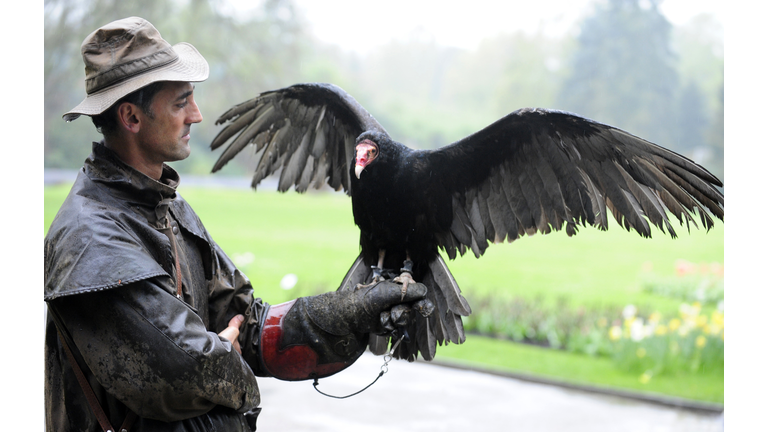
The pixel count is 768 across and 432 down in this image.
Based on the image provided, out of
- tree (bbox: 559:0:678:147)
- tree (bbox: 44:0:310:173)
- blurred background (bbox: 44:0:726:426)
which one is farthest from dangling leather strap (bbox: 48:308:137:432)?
tree (bbox: 44:0:310:173)

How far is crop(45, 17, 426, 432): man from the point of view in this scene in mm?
1204

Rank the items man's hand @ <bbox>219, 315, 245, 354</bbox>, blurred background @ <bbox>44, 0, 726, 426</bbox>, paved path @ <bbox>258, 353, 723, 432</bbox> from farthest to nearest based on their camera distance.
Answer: blurred background @ <bbox>44, 0, 726, 426</bbox> → paved path @ <bbox>258, 353, 723, 432</bbox> → man's hand @ <bbox>219, 315, 245, 354</bbox>

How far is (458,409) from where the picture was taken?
423cm

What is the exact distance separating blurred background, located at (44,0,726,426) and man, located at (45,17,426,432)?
3.75 meters

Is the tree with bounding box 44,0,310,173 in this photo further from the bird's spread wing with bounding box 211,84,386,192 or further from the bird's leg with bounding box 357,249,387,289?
the bird's leg with bounding box 357,249,387,289

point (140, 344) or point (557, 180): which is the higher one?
point (557, 180)

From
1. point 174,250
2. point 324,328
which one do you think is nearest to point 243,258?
point 324,328

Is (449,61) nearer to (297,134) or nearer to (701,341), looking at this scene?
(701,341)

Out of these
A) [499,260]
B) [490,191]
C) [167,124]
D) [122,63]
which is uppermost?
[122,63]

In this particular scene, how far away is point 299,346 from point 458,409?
2.87 m

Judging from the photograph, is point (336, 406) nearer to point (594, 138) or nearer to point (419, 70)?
point (594, 138)

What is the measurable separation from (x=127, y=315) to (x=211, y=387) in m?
0.24

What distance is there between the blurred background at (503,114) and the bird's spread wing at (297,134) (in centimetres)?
325

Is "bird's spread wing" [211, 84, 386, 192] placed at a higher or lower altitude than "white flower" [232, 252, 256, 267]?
higher
